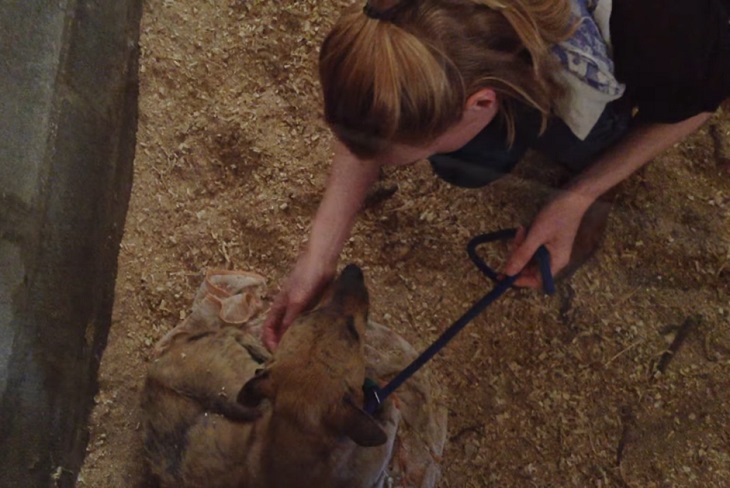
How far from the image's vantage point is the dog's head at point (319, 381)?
1.48m

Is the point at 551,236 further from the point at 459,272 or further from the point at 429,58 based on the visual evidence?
the point at 429,58

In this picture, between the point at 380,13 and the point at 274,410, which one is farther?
the point at 274,410

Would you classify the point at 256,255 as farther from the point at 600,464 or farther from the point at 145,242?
the point at 600,464

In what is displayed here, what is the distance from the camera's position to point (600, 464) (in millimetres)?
2070

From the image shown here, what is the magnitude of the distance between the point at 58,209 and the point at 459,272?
1340 mm

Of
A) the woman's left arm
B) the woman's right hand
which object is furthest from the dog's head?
the woman's left arm

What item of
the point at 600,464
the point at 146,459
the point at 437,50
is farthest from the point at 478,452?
the point at 437,50

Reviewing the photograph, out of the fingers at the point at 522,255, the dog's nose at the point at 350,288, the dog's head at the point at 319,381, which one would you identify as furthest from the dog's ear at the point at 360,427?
the fingers at the point at 522,255

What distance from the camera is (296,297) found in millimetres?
1821

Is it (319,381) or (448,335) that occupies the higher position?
(319,381)

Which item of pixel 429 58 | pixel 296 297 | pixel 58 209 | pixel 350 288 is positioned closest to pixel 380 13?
pixel 429 58

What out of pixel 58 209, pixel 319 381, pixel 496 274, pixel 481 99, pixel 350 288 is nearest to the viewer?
pixel 481 99

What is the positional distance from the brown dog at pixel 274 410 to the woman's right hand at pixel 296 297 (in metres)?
0.07

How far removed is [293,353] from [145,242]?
3.56ft
